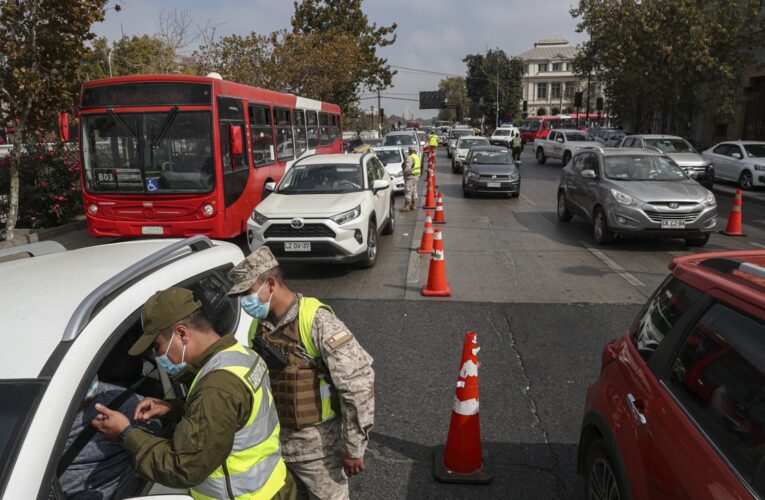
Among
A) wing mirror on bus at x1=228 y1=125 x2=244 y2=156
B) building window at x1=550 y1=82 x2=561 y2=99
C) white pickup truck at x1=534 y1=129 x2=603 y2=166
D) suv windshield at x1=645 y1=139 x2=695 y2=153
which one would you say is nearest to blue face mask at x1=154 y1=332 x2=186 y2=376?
wing mirror on bus at x1=228 y1=125 x2=244 y2=156

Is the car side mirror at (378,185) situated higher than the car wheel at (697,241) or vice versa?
the car side mirror at (378,185)

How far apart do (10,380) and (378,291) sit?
20.7 ft

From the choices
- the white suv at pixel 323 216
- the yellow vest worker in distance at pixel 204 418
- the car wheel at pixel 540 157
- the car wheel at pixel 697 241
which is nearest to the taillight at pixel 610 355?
the yellow vest worker in distance at pixel 204 418

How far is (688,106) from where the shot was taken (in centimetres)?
2706

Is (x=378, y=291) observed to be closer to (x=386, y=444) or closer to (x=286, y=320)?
(x=386, y=444)

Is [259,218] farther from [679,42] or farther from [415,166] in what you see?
[679,42]

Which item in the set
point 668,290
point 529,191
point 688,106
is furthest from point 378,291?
point 688,106

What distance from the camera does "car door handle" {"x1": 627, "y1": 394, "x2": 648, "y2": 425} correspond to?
2.54 metres

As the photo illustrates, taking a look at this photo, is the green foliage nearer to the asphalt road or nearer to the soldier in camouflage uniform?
the asphalt road

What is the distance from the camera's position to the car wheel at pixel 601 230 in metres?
10.4

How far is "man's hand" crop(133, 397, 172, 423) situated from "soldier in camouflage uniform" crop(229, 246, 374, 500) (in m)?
0.48

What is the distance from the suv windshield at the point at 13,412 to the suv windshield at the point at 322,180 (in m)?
7.99

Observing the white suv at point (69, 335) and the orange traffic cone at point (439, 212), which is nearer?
the white suv at point (69, 335)

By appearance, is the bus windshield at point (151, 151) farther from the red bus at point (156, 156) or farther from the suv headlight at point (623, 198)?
the suv headlight at point (623, 198)
